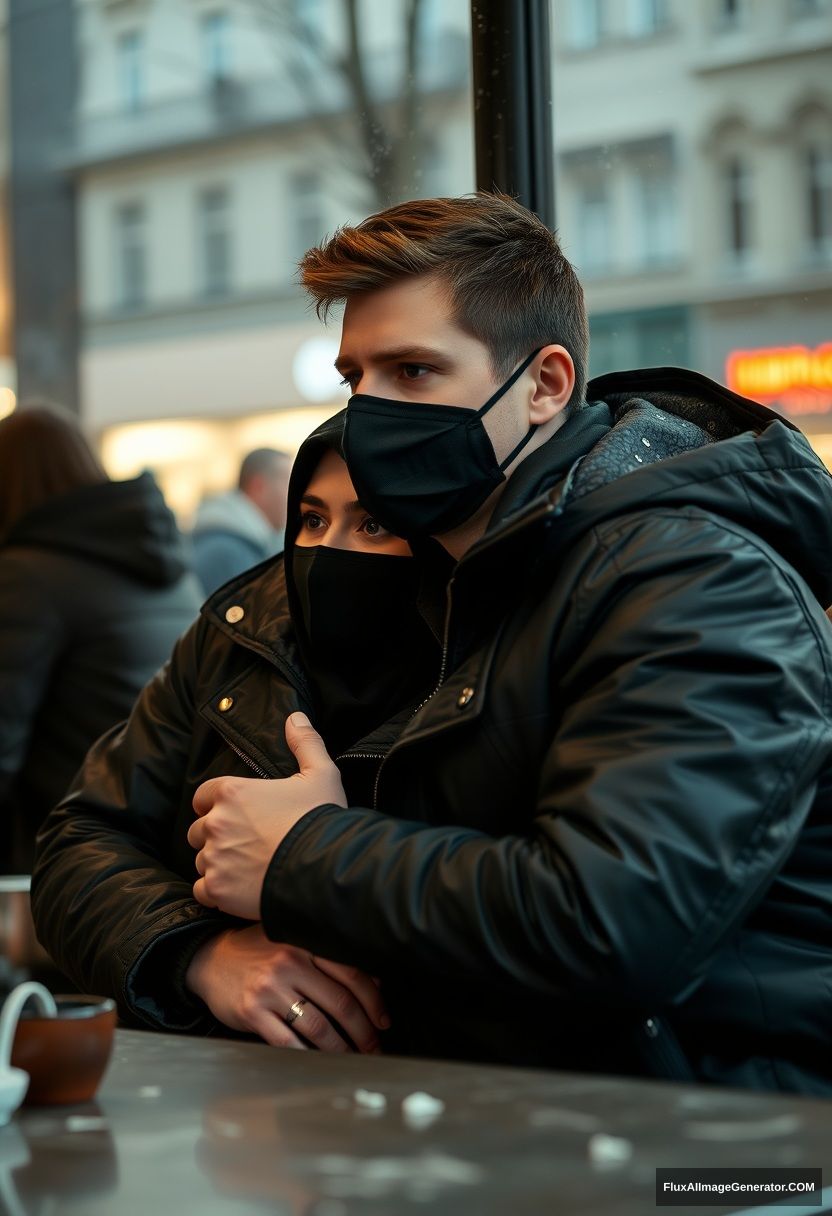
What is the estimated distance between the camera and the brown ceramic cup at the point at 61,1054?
1.20 metres

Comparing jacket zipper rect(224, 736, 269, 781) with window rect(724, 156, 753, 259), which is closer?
jacket zipper rect(224, 736, 269, 781)

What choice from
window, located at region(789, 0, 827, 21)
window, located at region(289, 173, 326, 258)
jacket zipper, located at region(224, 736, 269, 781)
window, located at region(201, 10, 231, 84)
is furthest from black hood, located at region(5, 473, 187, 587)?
window, located at region(201, 10, 231, 84)

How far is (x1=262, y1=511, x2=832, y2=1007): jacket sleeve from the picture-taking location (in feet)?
4.61

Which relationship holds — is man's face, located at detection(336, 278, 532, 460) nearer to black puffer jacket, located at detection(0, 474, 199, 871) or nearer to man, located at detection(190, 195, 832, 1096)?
man, located at detection(190, 195, 832, 1096)

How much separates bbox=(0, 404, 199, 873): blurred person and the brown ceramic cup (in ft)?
6.93

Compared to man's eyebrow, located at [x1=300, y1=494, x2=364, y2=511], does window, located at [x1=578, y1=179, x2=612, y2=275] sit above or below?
above

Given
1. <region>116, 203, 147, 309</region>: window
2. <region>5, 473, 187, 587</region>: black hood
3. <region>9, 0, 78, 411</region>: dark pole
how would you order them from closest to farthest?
<region>5, 473, 187, 587</region>: black hood < <region>9, 0, 78, 411</region>: dark pole < <region>116, 203, 147, 309</region>: window

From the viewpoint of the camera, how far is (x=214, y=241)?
30.2 feet

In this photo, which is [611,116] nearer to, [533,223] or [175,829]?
[533,223]

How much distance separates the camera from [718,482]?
1624mm

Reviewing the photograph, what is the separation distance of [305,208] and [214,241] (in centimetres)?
88

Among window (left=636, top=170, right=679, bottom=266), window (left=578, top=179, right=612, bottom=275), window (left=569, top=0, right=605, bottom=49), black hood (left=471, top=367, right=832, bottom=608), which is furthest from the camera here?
window (left=636, top=170, right=679, bottom=266)

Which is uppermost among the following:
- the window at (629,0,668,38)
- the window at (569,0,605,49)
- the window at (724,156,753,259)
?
the window at (629,0,668,38)

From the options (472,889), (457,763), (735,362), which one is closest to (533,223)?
(457,763)
